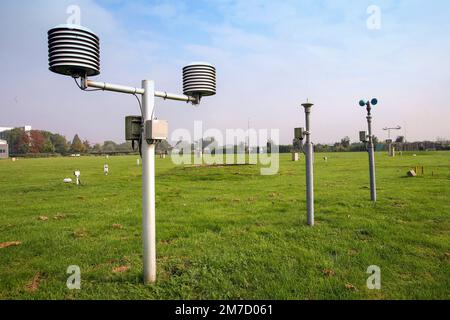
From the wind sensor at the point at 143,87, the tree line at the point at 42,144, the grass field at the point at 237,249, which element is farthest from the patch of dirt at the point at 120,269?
the tree line at the point at 42,144

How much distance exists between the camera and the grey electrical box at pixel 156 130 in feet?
12.3

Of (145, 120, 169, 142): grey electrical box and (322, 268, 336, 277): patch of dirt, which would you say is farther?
(322, 268, 336, 277): patch of dirt

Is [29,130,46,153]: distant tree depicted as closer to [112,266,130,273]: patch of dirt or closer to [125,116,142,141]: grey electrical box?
[112,266,130,273]: patch of dirt

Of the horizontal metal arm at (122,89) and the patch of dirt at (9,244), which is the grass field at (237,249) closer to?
the patch of dirt at (9,244)

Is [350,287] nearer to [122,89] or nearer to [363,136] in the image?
[122,89]

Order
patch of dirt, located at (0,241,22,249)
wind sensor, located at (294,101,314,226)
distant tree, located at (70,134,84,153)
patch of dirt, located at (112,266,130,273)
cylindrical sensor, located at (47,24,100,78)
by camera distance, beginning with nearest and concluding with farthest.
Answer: cylindrical sensor, located at (47,24,100,78) → patch of dirt, located at (112,266,130,273) → patch of dirt, located at (0,241,22,249) → wind sensor, located at (294,101,314,226) → distant tree, located at (70,134,84,153)

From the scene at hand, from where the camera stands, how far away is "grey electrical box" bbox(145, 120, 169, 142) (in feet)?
12.3

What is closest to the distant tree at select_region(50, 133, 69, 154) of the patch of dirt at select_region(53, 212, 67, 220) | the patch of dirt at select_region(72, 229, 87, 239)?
the patch of dirt at select_region(53, 212, 67, 220)

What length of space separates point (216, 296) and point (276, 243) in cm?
211

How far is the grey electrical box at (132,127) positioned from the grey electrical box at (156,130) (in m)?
0.19
